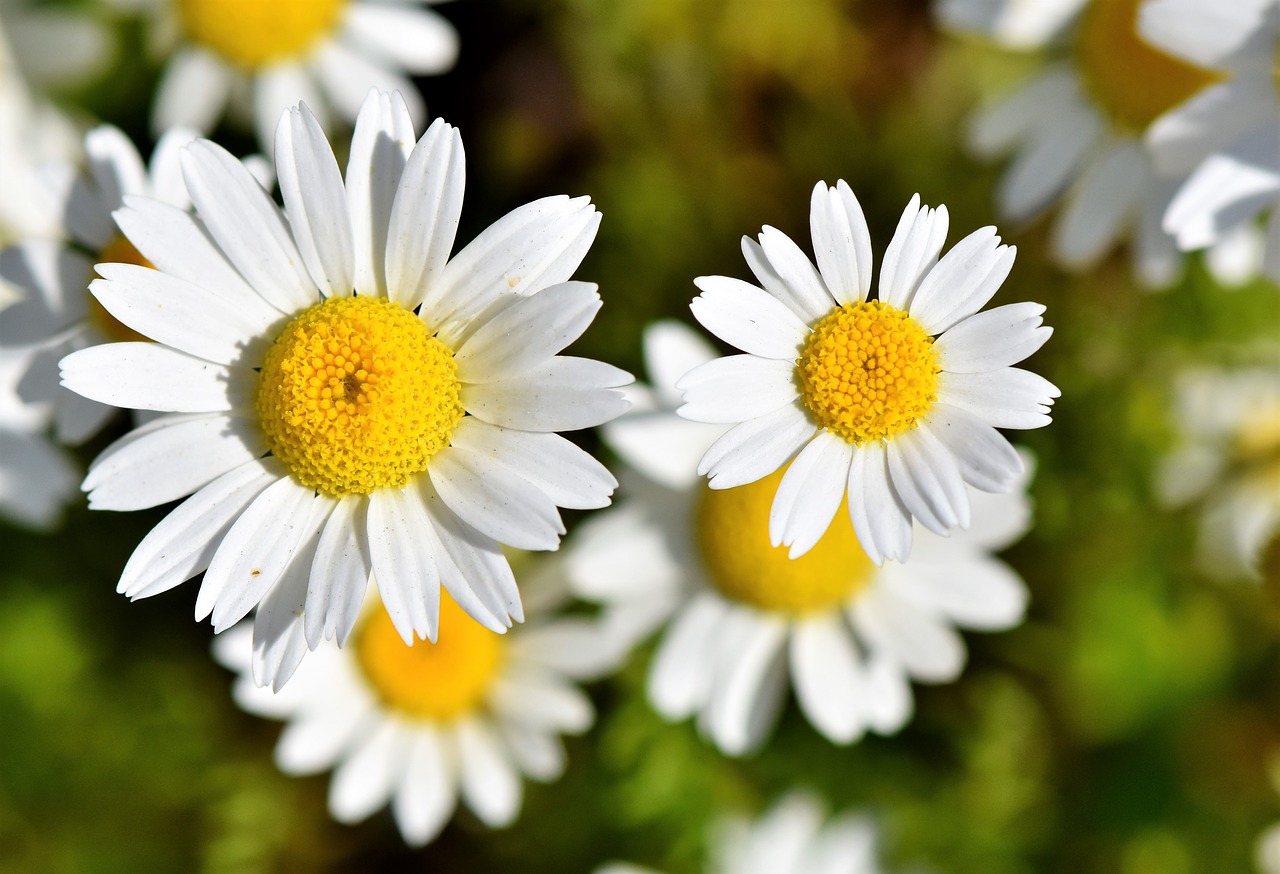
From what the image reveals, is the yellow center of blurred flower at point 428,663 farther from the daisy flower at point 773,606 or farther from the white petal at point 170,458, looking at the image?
the white petal at point 170,458

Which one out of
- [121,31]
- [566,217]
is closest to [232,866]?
[566,217]

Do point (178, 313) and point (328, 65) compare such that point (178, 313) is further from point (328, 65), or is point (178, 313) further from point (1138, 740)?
point (1138, 740)

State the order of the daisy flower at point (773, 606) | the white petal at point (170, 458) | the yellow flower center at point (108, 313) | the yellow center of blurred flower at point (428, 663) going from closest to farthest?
the white petal at point (170, 458)
the yellow flower center at point (108, 313)
the daisy flower at point (773, 606)
the yellow center of blurred flower at point (428, 663)

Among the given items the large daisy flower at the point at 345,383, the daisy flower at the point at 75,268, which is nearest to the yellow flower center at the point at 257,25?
the daisy flower at the point at 75,268

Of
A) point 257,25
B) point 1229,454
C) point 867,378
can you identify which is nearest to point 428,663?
point 867,378

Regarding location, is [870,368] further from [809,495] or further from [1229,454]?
[1229,454]
